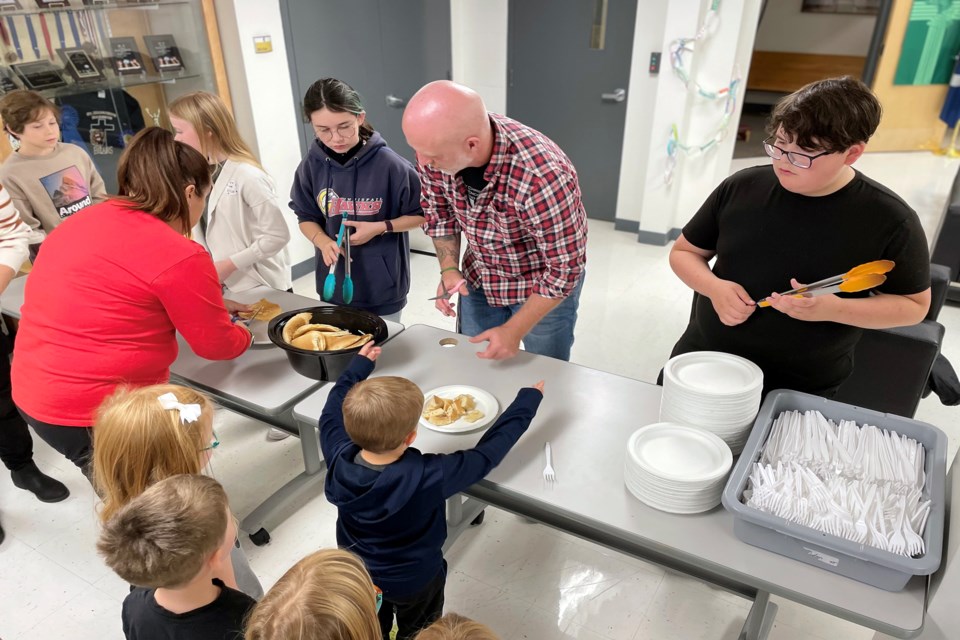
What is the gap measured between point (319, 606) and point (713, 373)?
1051 millimetres

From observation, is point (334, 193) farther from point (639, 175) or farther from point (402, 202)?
point (639, 175)

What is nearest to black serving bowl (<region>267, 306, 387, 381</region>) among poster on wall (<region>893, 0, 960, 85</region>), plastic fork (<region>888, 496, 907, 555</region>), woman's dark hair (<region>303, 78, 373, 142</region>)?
woman's dark hair (<region>303, 78, 373, 142</region>)

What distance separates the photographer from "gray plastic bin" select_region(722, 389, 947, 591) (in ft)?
3.72

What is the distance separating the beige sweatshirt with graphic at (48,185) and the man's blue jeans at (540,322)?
5.90 feet

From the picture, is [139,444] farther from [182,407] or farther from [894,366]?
[894,366]

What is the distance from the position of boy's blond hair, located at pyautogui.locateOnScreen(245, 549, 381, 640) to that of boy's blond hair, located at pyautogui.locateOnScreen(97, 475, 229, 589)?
7.4 inches

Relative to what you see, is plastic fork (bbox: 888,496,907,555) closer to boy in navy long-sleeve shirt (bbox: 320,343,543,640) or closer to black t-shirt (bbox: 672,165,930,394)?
black t-shirt (bbox: 672,165,930,394)

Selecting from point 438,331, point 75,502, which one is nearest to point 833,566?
Result: point 438,331

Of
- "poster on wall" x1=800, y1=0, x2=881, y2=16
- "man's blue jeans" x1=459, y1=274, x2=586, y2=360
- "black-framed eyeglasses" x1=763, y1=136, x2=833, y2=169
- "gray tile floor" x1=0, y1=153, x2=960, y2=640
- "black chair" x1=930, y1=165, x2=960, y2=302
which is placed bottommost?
"gray tile floor" x1=0, y1=153, x2=960, y2=640

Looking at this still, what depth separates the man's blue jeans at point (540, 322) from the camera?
7.06ft

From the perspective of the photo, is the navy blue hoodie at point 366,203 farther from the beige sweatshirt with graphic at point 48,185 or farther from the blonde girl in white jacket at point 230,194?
the beige sweatshirt with graphic at point 48,185

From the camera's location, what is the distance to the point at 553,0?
489 centimetres

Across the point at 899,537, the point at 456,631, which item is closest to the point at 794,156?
the point at 899,537

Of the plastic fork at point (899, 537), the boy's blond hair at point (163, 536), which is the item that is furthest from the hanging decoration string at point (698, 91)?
the boy's blond hair at point (163, 536)
